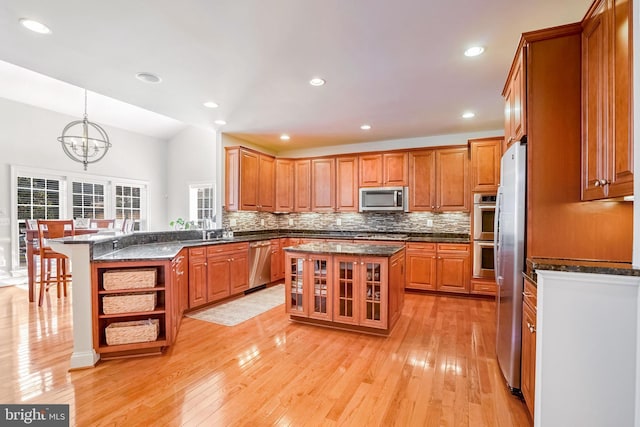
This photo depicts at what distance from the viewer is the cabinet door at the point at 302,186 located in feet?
19.7

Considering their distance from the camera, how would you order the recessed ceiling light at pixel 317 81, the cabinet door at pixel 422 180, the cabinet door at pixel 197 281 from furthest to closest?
the cabinet door at pixel 422 180 < the cabinet door at pixel 197 281 < the recessed ceiling light at pixel 317 81

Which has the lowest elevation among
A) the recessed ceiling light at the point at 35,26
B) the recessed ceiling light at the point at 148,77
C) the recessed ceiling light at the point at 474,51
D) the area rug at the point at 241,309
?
the area rug at the point at 241,309

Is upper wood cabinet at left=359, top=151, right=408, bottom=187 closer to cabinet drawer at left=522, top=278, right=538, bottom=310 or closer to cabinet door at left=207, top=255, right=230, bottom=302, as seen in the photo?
cabinet door at left=207, top=255, right=230, bottom=302

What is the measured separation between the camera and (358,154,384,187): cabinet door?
542 cm

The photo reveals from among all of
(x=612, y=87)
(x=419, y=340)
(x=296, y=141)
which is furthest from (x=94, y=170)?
(x=612, y=87)

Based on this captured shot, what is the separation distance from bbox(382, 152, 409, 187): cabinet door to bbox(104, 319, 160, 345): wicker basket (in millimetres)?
4135

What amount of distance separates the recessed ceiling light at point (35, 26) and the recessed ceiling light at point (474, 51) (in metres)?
3.29

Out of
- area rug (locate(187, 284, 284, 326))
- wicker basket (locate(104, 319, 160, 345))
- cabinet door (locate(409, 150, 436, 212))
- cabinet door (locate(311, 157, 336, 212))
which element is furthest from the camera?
cabinet door (locate(311, 157, 336, 212))

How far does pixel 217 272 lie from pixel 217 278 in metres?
0.09

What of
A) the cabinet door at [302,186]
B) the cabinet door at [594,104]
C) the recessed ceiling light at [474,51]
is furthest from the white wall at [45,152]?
the cabinet door at [594,104]

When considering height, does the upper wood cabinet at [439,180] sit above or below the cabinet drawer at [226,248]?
above

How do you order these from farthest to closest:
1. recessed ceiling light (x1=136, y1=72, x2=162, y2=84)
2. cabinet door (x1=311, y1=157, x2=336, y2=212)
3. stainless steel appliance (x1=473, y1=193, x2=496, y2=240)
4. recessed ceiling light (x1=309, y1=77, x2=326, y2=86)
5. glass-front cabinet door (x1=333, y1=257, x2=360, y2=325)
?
1. cabinet door (x1=311, y1=157, x2=336, y2=212)
2. stainless steel appliance (x1=473, y1=193, x2=496, y2=240)
3. glass-front cabinet door (x1=333, y1=257, x2=360, y2=325)
4. recessed ceiling light (x1=309, y1=77, x2=326, y2=86)
5. recessed ceiling light (x1=136, y1=72, x2=162, y2=84)

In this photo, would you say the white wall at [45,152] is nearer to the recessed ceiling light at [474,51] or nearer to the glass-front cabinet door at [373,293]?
the glass-front cabinet door at [373,293]

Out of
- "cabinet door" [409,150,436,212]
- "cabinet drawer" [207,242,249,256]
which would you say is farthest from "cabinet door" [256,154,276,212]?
"cabinet door" [409,150,436,212]
